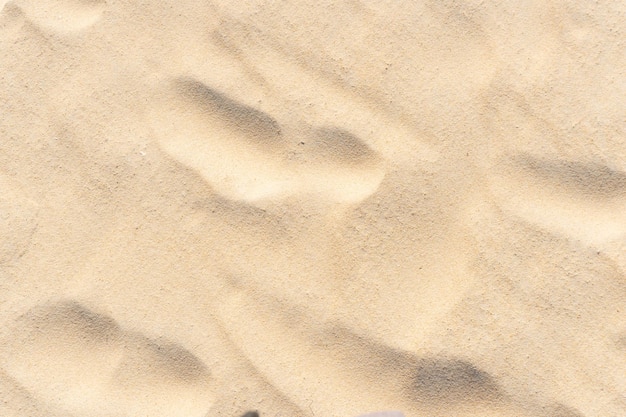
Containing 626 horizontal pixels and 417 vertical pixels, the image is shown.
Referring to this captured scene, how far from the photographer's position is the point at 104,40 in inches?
48.8

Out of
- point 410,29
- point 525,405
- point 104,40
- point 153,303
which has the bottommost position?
point 153,303

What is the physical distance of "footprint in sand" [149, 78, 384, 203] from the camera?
1209 mm

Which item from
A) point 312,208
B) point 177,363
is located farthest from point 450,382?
point 177,363

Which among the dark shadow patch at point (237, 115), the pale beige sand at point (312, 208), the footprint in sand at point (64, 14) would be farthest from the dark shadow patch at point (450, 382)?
the footprint in sand at point (64, 14)

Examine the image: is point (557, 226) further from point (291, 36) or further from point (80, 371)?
point (80, 371)

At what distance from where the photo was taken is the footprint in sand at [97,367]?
3.98 ft

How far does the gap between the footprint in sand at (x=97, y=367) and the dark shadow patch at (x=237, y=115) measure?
19.7 inches

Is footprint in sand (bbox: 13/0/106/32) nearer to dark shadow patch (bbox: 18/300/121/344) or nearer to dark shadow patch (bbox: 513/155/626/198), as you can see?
dark shadow patch (bbox: 18/300/121/344)

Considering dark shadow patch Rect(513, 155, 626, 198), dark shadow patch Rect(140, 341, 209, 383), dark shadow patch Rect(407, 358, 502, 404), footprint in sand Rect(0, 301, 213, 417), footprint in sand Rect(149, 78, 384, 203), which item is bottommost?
footprint in sand Rect(0, 301, 213, 417)

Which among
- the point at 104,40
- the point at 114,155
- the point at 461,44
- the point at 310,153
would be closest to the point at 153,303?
the point at 114,155

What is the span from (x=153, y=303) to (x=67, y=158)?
381mm

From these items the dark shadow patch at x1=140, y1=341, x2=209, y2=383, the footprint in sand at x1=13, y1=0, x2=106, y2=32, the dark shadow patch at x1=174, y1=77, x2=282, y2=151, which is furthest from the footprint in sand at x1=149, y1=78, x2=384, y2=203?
the dark shadow patch at x1=140, y1=341, x2=209, y2=383

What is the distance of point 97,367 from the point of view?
123 cm

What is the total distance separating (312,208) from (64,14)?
0.71m
